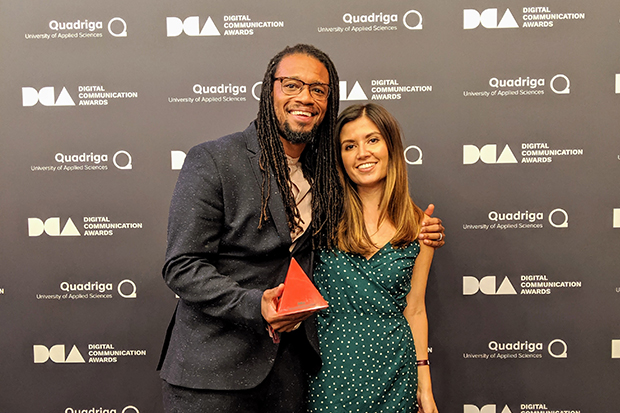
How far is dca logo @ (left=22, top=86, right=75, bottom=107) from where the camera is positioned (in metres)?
2.82

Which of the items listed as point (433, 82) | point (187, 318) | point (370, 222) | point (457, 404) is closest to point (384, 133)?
point (370, 222)

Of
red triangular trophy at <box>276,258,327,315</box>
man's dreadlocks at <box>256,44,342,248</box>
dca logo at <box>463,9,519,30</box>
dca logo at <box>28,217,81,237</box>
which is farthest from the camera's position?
dca logo at <box>28,217,81,237</box>

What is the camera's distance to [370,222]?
2.10m

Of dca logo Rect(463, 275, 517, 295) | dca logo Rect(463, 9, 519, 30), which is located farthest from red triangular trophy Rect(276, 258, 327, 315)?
dca logo Rect(463, 9, 519, 30)

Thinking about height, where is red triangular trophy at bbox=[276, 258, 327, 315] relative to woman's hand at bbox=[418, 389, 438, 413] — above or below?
above

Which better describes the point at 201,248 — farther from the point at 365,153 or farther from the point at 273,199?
the point at 365,153

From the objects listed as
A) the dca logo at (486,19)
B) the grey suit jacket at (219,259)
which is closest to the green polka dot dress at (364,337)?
the grey suit jacket at (219,259)

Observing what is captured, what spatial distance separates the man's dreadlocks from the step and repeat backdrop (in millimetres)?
758

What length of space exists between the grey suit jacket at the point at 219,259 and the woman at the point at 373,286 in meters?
0.28

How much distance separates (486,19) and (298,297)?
2.10 meters

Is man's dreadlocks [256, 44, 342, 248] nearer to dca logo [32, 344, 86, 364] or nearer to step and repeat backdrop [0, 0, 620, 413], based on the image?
step and repeat backdrop [0, 0, 620, 413]

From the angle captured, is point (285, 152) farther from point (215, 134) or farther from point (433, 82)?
point (433, 82)

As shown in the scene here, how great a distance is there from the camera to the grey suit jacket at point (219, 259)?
167 cm

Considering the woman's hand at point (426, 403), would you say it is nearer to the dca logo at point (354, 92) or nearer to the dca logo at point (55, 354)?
the dca logo at point (354, 92)
